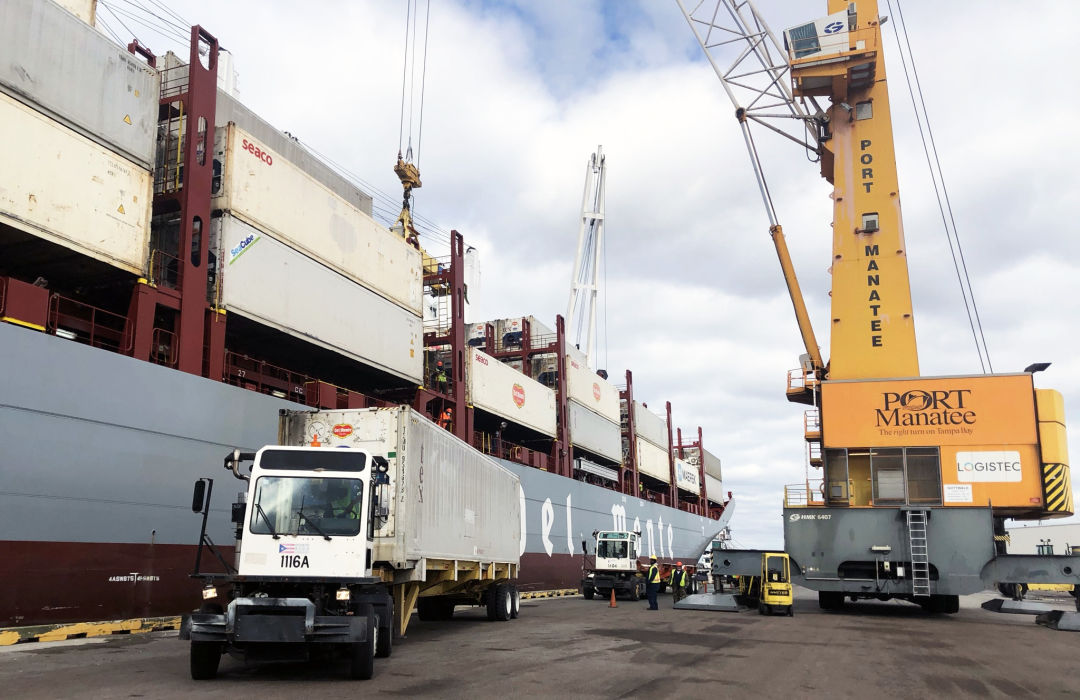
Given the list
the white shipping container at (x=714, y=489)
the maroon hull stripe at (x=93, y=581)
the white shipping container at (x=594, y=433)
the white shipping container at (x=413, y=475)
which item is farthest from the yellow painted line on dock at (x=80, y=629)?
the white shipping container at (x=714, y=489)

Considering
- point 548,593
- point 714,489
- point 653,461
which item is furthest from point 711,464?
point 548,593

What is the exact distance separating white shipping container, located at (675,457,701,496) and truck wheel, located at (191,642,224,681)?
49.6m

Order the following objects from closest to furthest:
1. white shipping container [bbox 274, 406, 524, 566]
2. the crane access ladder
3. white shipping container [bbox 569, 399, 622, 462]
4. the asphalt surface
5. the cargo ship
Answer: the asphalt surface
white shipping container [bbox 274, 406, 524, 566]
the cargo ship
the crane access ladder
white shipping container [bbox 569, 399, 622, 462]

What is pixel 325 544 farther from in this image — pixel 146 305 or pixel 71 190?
pixel 71 190

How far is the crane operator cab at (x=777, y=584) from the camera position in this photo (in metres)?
18.9

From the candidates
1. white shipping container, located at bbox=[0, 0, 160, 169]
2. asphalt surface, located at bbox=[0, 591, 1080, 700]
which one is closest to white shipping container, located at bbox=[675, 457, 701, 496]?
→ asphalt surface, located at bbox=[0, 591, 1080, 700]

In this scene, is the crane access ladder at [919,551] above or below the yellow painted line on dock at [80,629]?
above

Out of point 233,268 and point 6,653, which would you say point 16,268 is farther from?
point 6,653

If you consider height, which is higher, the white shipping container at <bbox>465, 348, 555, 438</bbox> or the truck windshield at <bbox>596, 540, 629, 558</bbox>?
the white shipping container at <bbox>465, 348, 555, 438</bbox>

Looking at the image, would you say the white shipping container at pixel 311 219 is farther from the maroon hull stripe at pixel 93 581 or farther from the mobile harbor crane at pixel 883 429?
the mobile harbor crane at pixel 883 429

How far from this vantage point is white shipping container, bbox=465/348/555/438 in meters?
29.1

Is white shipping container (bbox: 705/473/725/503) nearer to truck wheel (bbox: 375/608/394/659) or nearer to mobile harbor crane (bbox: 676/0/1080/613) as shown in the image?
mobile harbor crane (bbox: 676/0/1080/613)

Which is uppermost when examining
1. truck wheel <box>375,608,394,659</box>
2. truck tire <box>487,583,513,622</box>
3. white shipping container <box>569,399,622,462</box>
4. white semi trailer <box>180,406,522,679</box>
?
white shipping container <box>569,399,622,462</box>

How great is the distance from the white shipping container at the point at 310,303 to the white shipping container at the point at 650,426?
26.2 meters
